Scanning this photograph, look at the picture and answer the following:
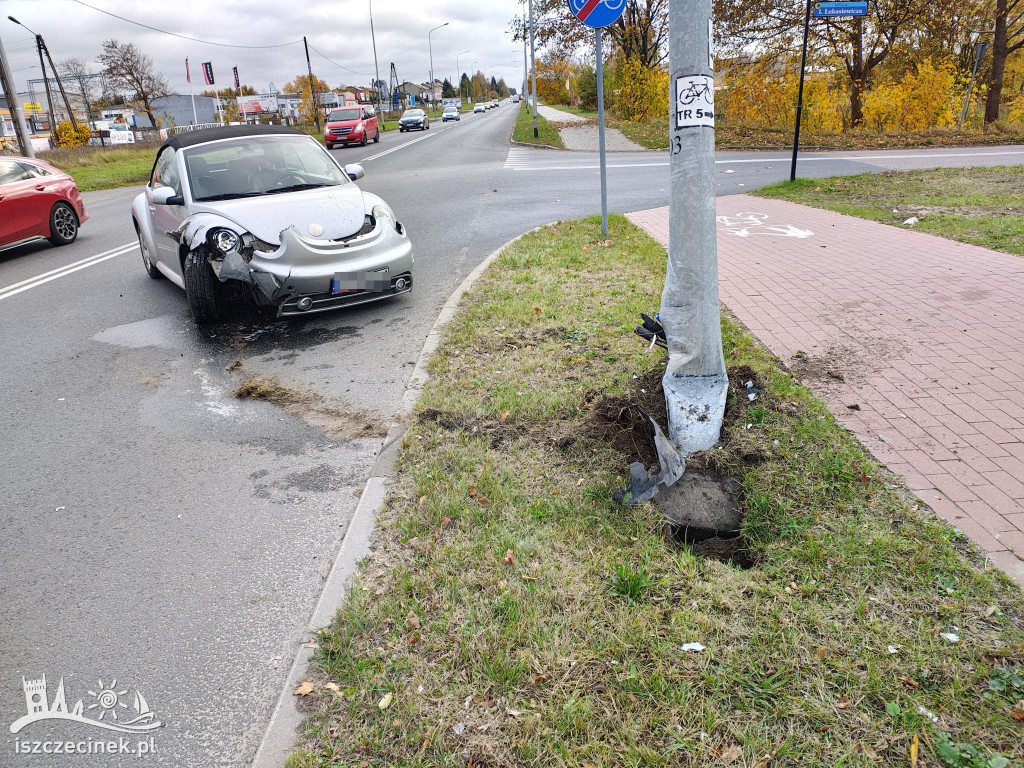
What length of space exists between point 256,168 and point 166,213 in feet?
3.60

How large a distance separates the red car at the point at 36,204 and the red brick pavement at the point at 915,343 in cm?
991

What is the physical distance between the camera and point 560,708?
2250 millimetres

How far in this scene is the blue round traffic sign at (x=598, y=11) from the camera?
21.6 ft

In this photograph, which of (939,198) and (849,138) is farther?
(849,138)

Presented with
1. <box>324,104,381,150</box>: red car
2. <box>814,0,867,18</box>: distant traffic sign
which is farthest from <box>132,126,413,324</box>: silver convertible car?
<box>324,104,381,150</box>: red car

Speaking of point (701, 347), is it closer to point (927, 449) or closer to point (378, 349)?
point (927, 449)

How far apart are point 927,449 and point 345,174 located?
255 inches

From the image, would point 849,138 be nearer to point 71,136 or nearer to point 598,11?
point 598,11

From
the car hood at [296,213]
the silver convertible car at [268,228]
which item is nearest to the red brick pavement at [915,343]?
the silver convertible car at [268,228]

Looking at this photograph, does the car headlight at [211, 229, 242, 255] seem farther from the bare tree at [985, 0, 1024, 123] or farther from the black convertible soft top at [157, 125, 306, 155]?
the bare tree at [985, 0, 1024, 123]

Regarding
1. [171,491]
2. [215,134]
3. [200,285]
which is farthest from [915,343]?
[215,134]

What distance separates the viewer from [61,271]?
9266 mm

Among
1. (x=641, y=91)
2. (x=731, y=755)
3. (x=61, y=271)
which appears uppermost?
(x=641, y=91)

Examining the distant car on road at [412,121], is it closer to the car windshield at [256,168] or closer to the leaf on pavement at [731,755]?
the car windshield at [256,168]
